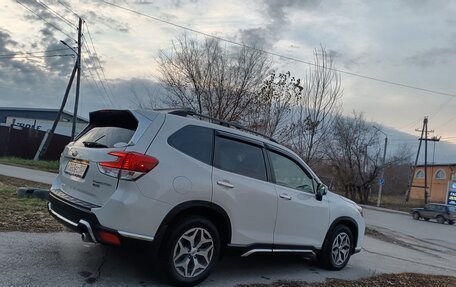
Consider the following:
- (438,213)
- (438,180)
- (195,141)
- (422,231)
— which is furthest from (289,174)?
(438,180)

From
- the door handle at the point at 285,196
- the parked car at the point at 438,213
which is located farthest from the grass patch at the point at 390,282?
the parked car at the point at 438,213

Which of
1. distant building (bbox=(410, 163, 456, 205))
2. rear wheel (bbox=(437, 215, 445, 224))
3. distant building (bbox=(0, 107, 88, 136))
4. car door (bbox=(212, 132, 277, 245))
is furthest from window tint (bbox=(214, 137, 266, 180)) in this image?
distant building (bbox=(410, 163, 456, 205))

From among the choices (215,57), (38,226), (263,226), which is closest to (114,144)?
(263,226)

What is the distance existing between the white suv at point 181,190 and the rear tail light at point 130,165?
0.01 m

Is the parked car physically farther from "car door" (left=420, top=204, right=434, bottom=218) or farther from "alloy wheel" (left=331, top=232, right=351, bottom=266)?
"alloy wheel" (left=331, top=232, right=351, bottom=266)

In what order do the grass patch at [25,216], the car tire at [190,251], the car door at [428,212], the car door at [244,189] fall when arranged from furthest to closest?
the car door at [428,212], the grass patch at [25,216], the car door at [244,189], the car tire at [190,251]

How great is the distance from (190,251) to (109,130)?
1.68 m

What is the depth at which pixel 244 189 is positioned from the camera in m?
5.27

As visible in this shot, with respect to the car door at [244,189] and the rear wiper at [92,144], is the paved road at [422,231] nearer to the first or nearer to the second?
the car door at [244,189]

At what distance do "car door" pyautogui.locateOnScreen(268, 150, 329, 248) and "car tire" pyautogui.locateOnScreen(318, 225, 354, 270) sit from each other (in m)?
0.19

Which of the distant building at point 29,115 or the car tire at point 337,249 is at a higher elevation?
the distant building at point 29,115

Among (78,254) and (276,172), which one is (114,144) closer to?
(78,254)

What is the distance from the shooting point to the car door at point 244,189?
5.10 m

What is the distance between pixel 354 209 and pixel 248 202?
262 centimetres
